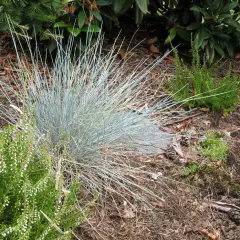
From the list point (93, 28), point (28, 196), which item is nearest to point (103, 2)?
point (93, 28)

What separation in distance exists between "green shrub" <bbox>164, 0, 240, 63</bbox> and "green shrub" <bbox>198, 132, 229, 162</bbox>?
3.19ft

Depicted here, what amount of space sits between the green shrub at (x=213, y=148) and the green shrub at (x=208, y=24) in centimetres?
97

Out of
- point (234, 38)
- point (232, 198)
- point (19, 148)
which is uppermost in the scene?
point (19, 148)

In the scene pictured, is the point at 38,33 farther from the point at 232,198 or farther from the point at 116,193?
the point at 232,198

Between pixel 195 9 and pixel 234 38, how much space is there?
1.98 ft

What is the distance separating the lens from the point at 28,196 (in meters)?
1.83

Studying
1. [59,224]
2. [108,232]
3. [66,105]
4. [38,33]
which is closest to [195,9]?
[38,33]

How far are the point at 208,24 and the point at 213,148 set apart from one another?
4.47 ft

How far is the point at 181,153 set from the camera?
293 cm

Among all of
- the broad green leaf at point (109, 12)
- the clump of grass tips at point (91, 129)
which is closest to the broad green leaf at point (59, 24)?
the broad green leaf at point (109, 12)

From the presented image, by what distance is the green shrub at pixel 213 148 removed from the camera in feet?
9.53

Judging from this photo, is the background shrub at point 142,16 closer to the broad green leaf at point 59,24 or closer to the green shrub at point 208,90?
the broad green leaf at point 59,24

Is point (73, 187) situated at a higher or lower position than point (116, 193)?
higher

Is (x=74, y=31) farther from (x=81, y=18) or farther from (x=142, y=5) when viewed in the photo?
(x=142, y=5)
